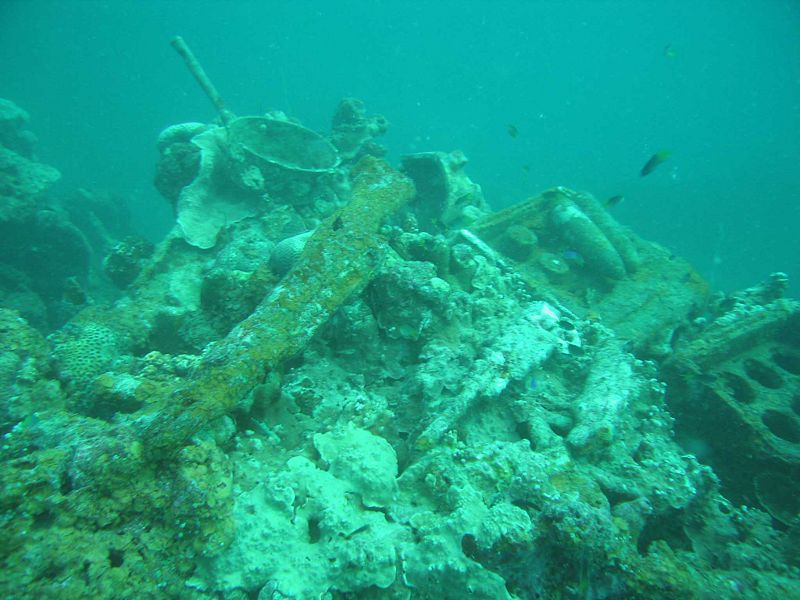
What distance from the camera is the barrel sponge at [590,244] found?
676cm

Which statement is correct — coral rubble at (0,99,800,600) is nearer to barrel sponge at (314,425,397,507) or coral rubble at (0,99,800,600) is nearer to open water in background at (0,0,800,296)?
barrel sponge at (314,425,397,507)

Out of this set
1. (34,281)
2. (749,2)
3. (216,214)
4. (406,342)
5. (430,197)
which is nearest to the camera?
(406,342)

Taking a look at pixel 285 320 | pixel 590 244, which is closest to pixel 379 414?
pixel 285 320

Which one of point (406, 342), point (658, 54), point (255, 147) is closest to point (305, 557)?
point (406, 342)

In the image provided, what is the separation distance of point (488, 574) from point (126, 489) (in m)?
2.28

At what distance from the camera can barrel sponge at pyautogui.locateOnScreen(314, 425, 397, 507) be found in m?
2.82

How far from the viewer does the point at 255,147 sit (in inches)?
274

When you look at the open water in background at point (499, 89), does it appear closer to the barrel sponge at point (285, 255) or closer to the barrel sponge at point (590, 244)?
the barrel sponge at point (285, 255)

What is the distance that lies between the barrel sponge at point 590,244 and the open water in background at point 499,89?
24.7 metres

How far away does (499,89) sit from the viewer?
10125cm

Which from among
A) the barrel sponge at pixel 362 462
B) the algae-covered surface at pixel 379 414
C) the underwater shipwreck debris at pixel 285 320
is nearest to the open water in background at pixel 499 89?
the algae-covered surface at pixel 379 414

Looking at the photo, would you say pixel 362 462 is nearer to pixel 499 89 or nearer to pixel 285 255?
pixel 285 255

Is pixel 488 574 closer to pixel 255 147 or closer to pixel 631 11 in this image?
pixel 255 147

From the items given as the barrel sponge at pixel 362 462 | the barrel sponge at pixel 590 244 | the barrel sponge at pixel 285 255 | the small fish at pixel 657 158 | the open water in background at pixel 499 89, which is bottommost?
the barrel sponge at pixel 362 462
